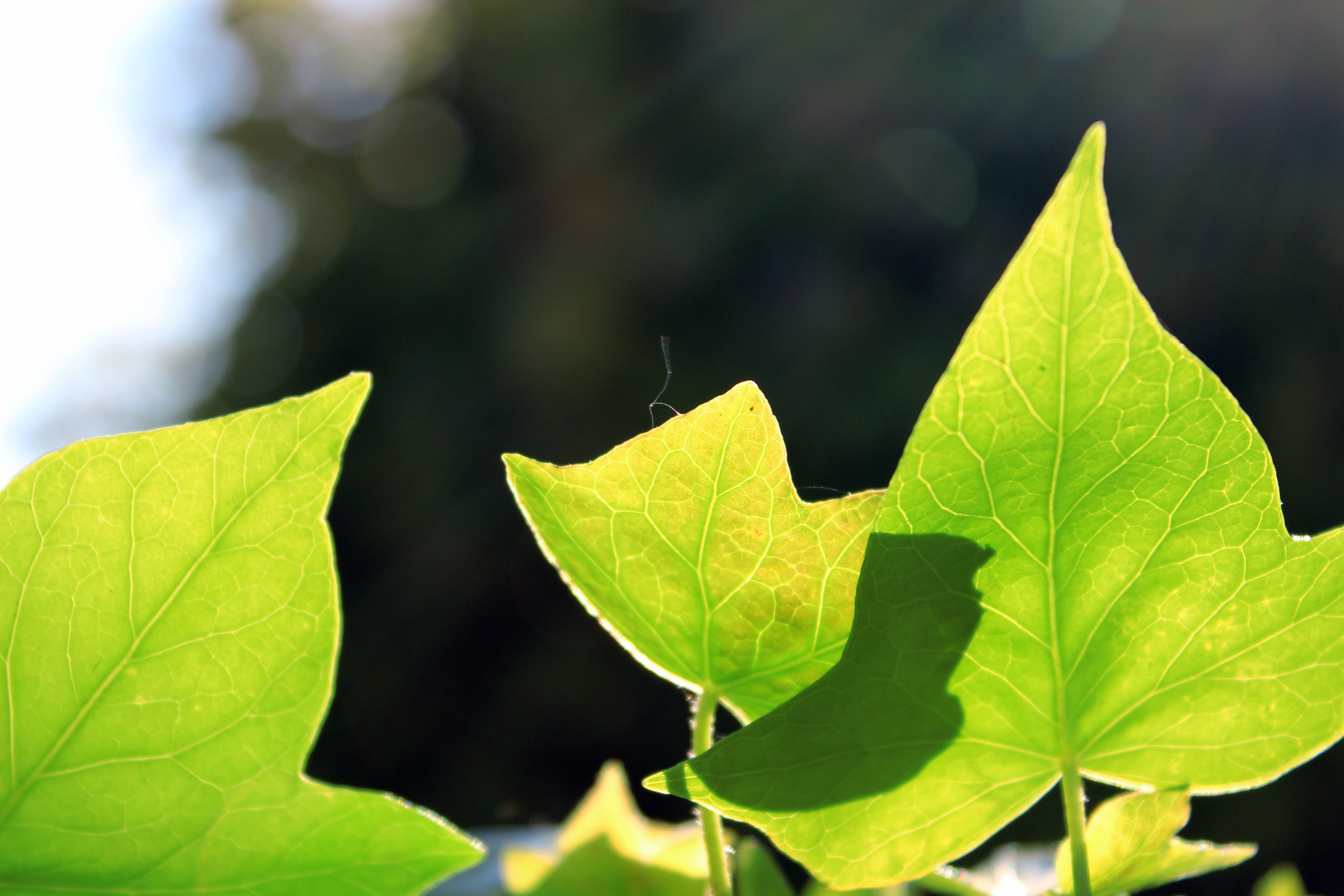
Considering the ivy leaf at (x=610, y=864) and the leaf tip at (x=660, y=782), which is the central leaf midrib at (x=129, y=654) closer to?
the leaf tip at (x=660, y=782)

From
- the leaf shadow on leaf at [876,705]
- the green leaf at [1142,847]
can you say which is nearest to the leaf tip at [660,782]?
the leaf shadow on leaf at [876,705]

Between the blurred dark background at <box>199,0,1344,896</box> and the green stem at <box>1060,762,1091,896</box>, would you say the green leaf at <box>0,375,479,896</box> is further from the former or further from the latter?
the blurred dark background at <box>199,0,1344,896</box>

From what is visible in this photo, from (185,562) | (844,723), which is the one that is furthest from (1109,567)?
(185,562)

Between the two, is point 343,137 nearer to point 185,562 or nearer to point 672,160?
point 672,160

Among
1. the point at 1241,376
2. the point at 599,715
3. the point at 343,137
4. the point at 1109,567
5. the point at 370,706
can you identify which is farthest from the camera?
the point at 343,137

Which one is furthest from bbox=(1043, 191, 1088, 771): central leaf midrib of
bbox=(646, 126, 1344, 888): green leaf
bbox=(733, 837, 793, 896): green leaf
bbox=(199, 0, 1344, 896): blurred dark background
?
bbox=(199, 0, 1344, 896): blurred dark background

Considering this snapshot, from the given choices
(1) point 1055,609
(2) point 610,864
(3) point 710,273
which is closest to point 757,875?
(2) point 610,864

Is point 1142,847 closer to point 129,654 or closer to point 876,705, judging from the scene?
point 876,705
